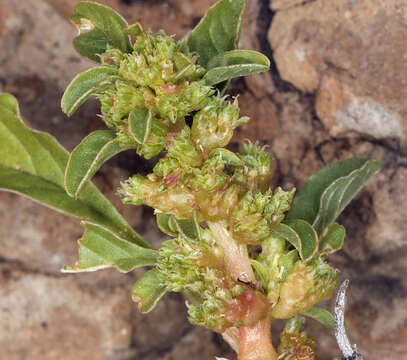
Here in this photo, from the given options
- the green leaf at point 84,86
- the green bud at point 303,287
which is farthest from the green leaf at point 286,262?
the green leaf at point 84,86

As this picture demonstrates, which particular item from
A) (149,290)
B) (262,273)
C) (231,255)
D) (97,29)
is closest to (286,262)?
(262,273)

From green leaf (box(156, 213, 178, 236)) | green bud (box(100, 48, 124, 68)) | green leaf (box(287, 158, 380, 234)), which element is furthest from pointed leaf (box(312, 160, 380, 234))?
green bud (box(100, 48, 124, 68))

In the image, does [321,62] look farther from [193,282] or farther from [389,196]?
[193,282]

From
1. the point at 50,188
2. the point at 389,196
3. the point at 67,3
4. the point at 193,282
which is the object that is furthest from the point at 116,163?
the point at 389,196

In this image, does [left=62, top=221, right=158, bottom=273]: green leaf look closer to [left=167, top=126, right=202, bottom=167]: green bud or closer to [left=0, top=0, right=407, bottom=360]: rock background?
[left=167, top=126, right=202, bottom=167]: green bud

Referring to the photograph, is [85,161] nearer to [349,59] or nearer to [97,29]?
[97,29]

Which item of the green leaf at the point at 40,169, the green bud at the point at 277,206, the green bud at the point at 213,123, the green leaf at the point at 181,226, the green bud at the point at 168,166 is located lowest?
the green leaf at the point at 40,169

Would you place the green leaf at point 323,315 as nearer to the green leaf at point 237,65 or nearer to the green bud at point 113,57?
the green leaf at point 237,65
